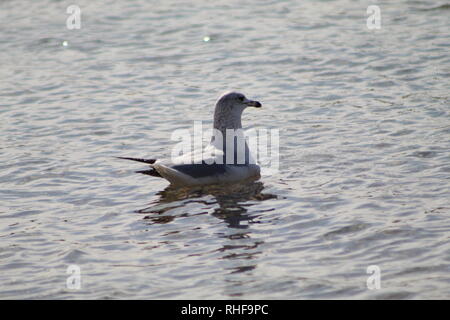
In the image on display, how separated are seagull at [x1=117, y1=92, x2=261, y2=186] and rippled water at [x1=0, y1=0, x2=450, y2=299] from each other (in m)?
0.18

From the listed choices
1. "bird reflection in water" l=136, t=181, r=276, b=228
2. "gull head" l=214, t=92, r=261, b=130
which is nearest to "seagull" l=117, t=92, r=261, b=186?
"gull head" l=214, t=92, r=261, b=130

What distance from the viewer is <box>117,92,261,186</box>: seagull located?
9.97 meters

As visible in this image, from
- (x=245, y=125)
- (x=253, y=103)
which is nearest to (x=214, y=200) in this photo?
(x=253, y=103)

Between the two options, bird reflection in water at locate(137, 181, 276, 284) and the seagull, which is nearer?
bird reflection in water at locate(137, 181, 276, 284)

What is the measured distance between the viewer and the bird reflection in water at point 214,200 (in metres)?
9.09

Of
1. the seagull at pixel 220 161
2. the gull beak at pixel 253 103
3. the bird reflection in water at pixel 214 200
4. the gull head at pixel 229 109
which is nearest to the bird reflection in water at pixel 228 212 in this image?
the bird reflection in water at pixel 214 200

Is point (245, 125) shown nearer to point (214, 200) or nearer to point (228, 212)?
point (214, 200)

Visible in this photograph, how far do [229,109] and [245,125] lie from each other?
1.77 m

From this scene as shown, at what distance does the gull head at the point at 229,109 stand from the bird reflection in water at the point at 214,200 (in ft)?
3.16

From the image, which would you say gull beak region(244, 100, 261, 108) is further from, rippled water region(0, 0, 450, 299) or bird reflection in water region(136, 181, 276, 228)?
bird reflection in water region(136, 181, 276, 228)

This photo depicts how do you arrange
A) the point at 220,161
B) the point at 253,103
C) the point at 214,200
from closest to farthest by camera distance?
1. the point at 214,200
2. the point at 220,161
3. the point at 253,103

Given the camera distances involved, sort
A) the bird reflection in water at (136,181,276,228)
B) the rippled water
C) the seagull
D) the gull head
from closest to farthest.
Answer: the rippled water → the bird reflection in water at (136,181,276,228) → the seagull → the gull head

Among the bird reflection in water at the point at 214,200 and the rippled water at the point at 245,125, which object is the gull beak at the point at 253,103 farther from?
the bird reflection in water at the point at 214,200

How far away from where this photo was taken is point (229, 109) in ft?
35.4
